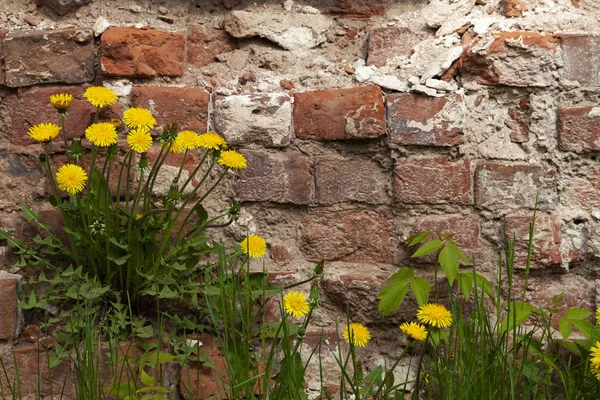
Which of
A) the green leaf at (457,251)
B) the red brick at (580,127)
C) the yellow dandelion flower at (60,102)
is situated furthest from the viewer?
the red brick at (580,127)

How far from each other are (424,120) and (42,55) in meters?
1.00

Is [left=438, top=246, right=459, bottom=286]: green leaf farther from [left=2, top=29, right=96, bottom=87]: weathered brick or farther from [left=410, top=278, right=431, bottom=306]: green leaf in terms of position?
[left=2, top=29, right=96, bottom=87]: weathered brick

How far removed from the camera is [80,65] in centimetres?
189

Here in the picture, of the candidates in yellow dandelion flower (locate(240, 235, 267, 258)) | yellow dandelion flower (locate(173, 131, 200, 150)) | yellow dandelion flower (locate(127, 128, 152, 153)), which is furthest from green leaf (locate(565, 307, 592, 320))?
yellow dandelion flower (locate(127, 128, 152, 153))

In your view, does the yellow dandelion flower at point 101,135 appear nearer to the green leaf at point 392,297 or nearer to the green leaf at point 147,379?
the green leaf at point 147,379

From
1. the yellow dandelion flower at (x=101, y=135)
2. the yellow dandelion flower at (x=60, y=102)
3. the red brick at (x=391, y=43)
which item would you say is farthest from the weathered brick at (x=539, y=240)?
the yellow dandelion flower at (x=60, y=102)

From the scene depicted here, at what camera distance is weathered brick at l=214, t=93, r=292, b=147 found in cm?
189

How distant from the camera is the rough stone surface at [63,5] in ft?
6.37

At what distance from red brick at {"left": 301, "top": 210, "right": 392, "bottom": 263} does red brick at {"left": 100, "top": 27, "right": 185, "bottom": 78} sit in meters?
0.55

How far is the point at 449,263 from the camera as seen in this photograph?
1.75m

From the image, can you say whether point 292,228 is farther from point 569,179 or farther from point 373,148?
point 569,179

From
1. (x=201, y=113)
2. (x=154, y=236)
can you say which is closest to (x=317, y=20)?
(x=201, y=113)

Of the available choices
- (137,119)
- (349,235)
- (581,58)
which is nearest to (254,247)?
(349,235)

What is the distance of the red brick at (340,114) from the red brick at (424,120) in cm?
4
